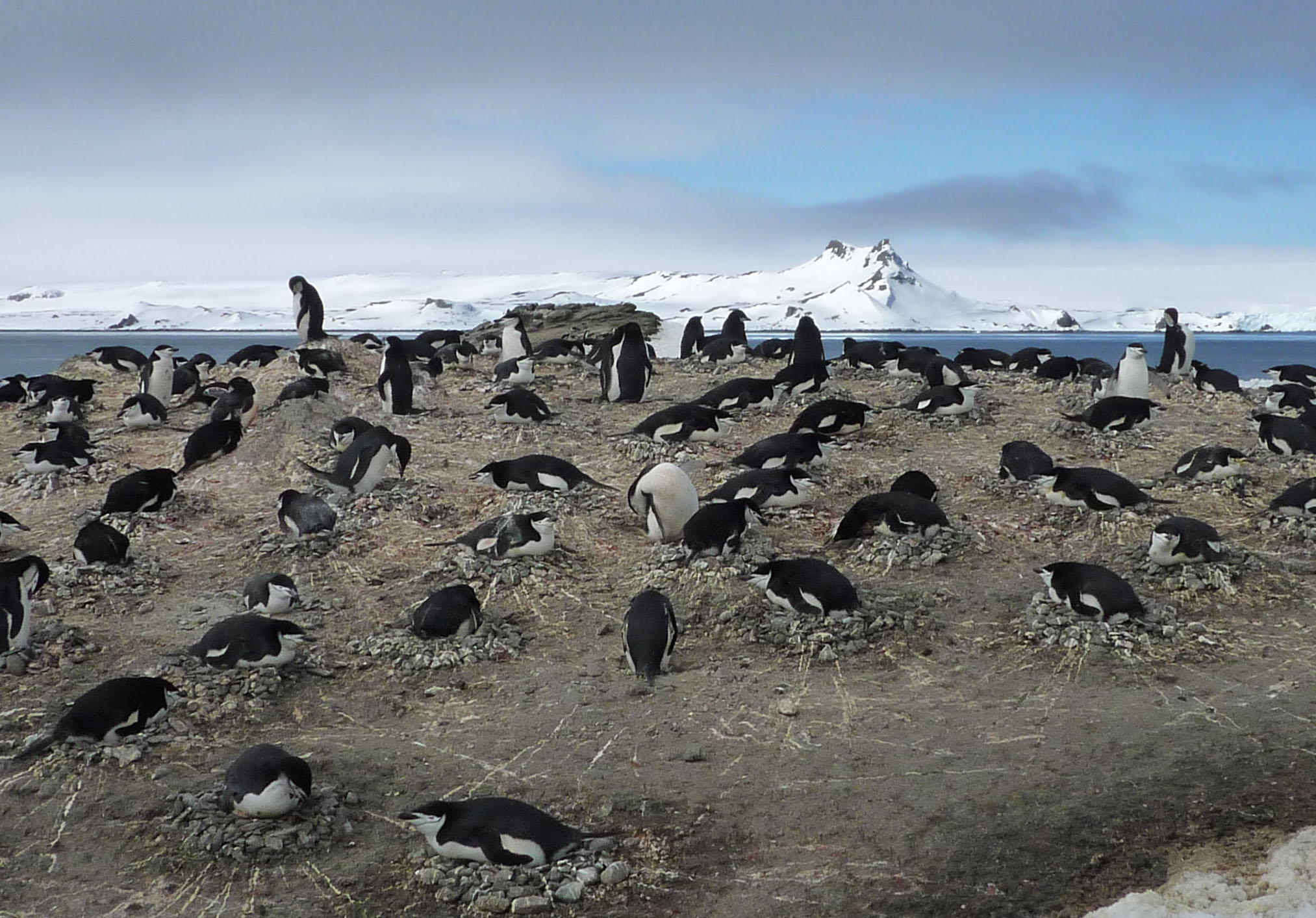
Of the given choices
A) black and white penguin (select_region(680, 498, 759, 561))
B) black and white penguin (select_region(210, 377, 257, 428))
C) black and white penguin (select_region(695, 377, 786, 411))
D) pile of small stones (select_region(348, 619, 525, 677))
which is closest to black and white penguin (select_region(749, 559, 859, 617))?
black and white penguin (select_region(680, 498, 759, 561))

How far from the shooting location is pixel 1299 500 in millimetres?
7484

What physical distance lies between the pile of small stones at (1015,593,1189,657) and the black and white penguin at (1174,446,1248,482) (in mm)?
3119

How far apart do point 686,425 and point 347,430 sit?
10.3ft

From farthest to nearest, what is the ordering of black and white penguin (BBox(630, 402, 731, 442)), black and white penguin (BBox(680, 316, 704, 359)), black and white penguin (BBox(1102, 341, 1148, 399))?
1. black and white penguin (BBox(680, 316, 704, 359))
2. black and white penguin (BBox(1102, 341, 1148, 399))
3. black and white penguin (BBox(630, 402, 731, 442))

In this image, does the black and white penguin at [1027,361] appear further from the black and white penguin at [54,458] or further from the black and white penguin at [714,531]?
the black and white penguin at [54,458]

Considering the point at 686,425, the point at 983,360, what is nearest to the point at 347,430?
the point at 686,425

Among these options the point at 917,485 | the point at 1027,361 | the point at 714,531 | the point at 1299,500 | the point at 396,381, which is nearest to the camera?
the point at 714,531

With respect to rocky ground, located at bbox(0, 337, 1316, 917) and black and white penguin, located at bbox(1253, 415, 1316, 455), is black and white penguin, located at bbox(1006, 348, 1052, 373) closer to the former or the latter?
black and white penguin, located at bbox(1253, 415, 1316, 455)

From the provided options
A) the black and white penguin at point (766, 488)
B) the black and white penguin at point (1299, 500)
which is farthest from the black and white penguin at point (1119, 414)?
the black and white penguin at point (766, 488)

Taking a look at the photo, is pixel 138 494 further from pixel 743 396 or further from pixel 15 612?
pixel 743 396

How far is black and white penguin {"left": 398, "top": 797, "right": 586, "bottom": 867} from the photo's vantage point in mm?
3713

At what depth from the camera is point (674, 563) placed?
22.9 ft

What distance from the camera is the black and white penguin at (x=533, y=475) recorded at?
8.52 m

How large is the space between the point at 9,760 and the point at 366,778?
161 cm
